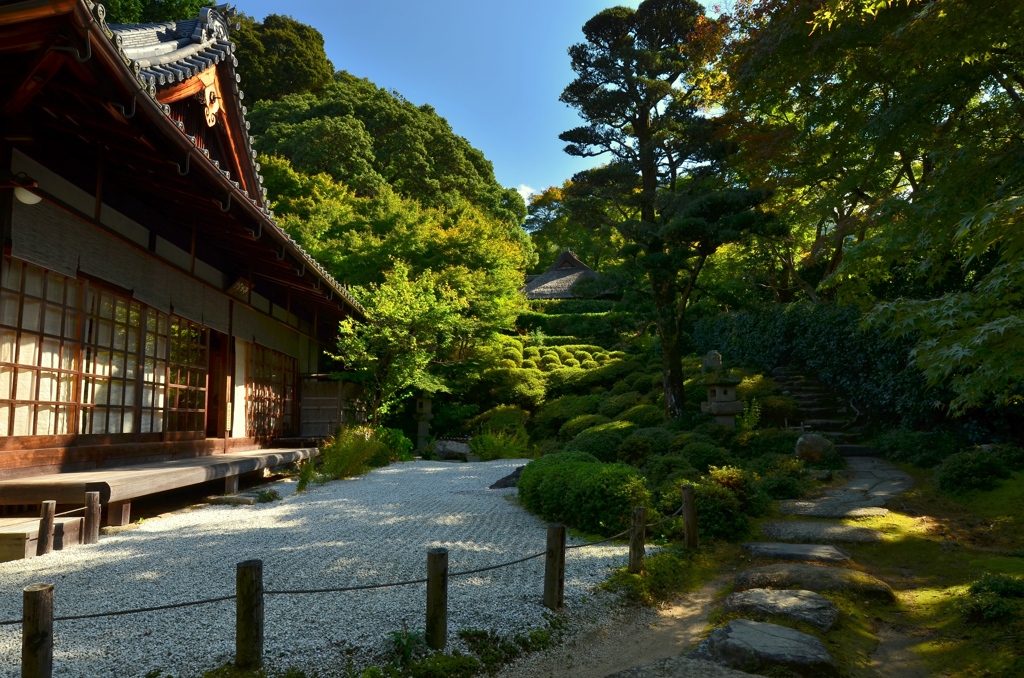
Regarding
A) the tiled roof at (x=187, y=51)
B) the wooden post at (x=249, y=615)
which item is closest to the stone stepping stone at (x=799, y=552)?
the wooden post at (x=249, y=615)

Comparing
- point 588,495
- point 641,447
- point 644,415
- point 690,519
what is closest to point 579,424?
point 644,415

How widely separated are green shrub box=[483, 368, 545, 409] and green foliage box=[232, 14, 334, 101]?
70.9ft

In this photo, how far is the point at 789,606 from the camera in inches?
174

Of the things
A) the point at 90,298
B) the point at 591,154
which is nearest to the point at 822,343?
the point at 591,154

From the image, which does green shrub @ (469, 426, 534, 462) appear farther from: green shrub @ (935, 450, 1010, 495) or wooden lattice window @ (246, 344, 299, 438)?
green shrub @ (935, 450, 1010, 495)

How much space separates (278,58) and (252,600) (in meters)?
33.4

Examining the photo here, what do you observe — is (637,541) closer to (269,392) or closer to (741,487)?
(741,487)

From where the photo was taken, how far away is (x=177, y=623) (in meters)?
3.62

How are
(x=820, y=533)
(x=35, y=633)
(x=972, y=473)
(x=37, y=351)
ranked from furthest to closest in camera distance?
(x=972, y=473) < (x=820, y=533) < (x=37, y=351) < (x=35, y=633)

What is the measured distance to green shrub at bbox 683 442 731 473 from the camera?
30.0 feet

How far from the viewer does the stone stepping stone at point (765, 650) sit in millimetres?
3529

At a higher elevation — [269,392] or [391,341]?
[391,341]

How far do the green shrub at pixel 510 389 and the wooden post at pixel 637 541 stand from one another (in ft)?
39.4

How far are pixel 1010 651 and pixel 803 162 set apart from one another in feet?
37.7
